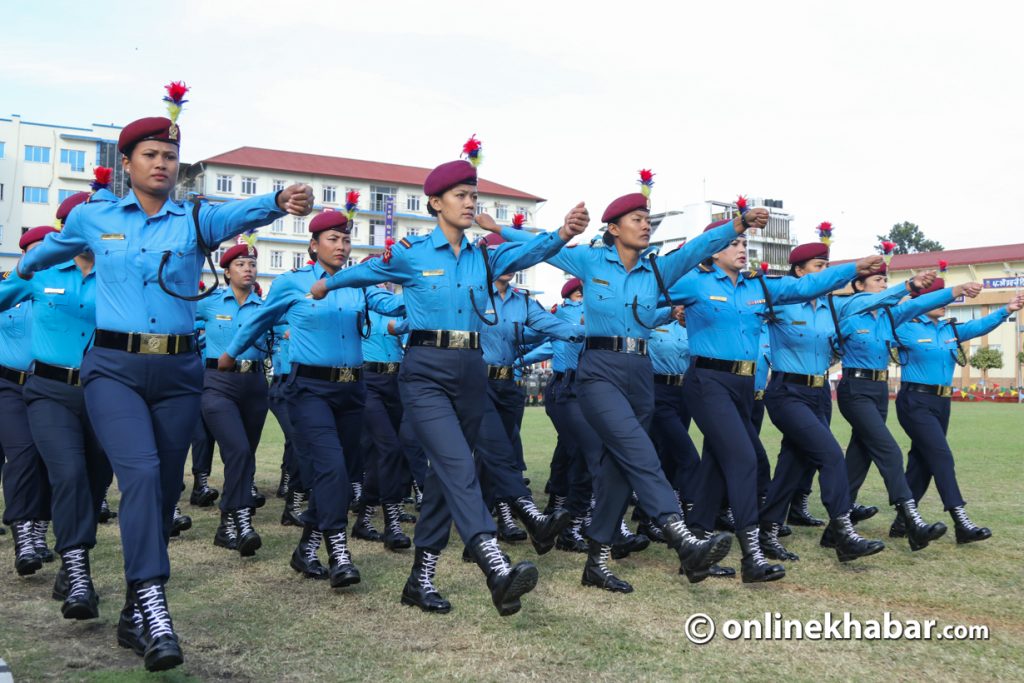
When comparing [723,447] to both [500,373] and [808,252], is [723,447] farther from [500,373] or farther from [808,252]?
[500,373]

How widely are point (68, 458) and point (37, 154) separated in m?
68.6

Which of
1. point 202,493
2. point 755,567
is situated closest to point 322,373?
point 755,567

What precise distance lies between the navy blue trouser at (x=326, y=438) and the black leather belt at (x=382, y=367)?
2.34 meters

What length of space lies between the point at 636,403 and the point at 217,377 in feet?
12.5

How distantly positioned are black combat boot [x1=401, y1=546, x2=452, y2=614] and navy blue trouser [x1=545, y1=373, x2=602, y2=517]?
8.44 feet

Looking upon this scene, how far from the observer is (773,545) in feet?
25.4

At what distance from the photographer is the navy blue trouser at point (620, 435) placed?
604 cm

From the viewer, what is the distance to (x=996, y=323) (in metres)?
10.1

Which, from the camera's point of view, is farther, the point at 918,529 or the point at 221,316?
the point at 221,316

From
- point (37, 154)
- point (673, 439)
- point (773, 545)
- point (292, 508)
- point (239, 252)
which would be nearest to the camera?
point (773, 545)

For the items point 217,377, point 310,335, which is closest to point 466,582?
point 310,335

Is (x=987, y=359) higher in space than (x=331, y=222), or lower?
lower

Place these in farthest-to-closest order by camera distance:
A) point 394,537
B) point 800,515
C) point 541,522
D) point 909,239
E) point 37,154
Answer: point 909,239 < point 37,154 < point 800,515 < point 394,537 < point 541,522

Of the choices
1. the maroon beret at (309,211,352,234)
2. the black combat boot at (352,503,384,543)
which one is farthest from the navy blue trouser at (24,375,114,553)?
the black combat boot at (352,503,384,543)
